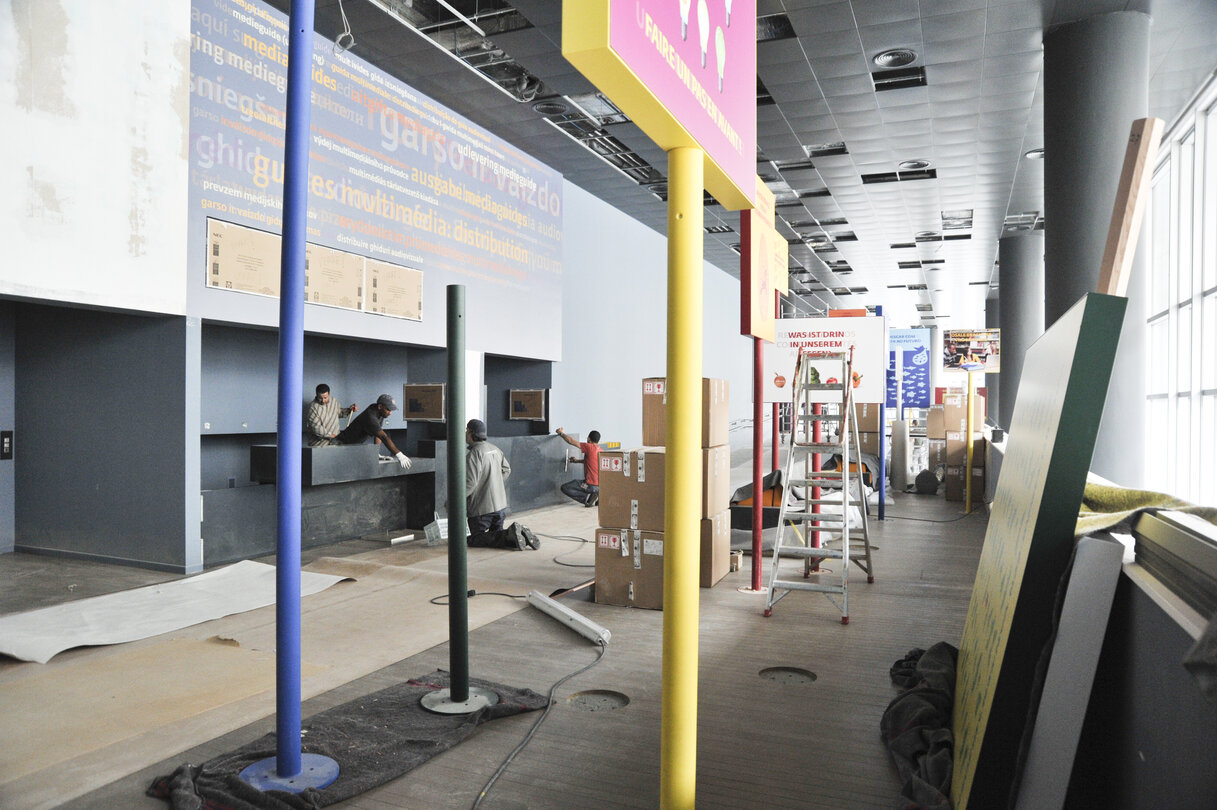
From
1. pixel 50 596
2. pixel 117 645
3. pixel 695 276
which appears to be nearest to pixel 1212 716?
pixel 695 276

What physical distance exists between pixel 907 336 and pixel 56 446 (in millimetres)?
13843

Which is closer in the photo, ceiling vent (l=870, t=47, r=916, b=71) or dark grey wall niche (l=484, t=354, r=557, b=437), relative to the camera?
ceiling vent (l=870, t=47, r=916, b=71)

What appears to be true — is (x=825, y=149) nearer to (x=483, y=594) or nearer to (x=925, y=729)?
(x=483, y=594)

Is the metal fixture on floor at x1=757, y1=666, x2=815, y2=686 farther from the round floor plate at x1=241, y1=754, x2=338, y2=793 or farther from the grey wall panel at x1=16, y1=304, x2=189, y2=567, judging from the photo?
the grey wall panel at x1=16, y1=304, x2=189, y2=567

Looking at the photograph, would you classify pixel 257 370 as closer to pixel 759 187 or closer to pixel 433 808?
pixel 759 187

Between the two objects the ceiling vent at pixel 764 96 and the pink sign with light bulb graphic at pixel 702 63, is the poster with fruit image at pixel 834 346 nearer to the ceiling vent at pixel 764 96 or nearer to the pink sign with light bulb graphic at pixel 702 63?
the ceiling vent at pixel 764 96

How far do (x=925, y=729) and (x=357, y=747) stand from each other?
1.95m

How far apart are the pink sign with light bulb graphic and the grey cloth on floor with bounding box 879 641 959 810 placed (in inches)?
68.4

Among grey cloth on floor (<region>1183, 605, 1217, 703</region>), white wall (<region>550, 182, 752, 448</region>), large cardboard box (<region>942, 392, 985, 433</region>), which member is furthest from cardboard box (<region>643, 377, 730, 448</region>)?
large cardboard box (<region>942, 392, 985, 433</region>)

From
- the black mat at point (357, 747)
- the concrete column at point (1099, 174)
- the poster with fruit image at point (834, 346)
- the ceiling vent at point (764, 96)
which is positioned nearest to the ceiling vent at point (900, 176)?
the ceiling vent at point (764, 96)

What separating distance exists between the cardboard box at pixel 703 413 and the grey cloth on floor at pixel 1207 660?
14.4 feet

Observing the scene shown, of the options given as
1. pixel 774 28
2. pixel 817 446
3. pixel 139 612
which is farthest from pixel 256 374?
pixel 774 28

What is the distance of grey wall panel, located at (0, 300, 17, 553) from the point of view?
6.19 metres

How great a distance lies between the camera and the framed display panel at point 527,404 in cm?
1017
